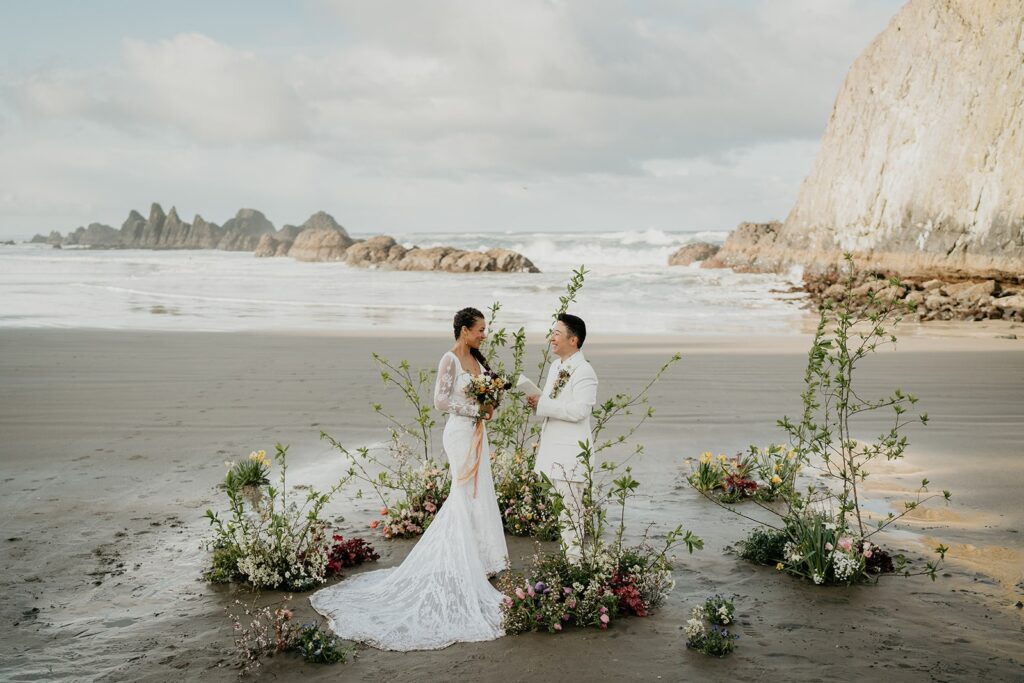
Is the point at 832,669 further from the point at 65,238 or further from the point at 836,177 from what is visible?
the point at 65,238

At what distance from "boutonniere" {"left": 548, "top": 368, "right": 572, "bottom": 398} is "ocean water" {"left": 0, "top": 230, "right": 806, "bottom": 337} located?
16.6 metres

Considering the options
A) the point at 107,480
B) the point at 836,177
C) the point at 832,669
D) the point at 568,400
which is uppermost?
the point at 836,177

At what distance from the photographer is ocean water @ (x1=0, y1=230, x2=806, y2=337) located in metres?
24.5

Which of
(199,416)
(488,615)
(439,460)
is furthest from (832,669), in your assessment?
(199,416)

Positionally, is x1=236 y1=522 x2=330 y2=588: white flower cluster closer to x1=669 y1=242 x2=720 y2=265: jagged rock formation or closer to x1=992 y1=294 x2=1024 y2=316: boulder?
x1=992 y1=294 x2=1024 y2=316: boulder

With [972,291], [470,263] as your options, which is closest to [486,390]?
[972,291]

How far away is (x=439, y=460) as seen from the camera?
10.1 m

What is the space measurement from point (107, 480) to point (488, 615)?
228 inches

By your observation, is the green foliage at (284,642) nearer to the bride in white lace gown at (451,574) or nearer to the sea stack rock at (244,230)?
the bride in white lace gown at (451,574)

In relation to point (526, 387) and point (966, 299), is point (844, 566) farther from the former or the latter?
point (966, 299)

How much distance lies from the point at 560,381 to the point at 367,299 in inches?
1157

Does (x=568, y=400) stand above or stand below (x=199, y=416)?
above

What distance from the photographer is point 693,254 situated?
66.4 meters

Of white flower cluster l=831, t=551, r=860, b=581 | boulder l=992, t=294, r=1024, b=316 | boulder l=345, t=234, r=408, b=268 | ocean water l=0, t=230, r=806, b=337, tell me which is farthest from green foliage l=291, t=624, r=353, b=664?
boulder l=345, t=234, r=408, b=268
